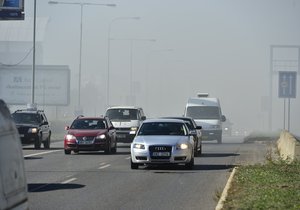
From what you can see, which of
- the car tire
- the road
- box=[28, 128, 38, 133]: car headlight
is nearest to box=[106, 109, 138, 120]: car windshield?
box=[28, 128, 38, 133]: car headlight

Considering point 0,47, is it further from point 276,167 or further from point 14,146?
point 14,146

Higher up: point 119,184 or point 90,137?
point 90,137

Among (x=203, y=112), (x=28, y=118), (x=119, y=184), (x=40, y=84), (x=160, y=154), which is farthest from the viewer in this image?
(x=40, y=84)

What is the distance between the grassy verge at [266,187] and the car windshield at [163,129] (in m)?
3.17

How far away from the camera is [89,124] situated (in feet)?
126

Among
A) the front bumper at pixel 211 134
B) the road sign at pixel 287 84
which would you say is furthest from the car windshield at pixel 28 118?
the road sign at pixel 287 84

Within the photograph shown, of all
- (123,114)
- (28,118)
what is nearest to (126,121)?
(123,114)

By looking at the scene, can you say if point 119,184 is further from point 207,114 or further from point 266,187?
point 207,114

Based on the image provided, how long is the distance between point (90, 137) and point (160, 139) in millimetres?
9550

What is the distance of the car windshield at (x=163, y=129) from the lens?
2848cm

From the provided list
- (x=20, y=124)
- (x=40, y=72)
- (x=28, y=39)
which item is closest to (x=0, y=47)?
(x=28, y=39)

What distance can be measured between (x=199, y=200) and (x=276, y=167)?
25.3ft

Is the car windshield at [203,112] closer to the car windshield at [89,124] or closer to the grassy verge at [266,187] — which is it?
the car windshield at [89,124]

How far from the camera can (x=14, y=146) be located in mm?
8430
